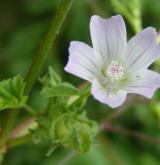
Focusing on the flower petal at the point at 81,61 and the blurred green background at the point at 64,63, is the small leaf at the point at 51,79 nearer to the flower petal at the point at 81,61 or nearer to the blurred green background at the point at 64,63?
the flower petal at the point at 81,61

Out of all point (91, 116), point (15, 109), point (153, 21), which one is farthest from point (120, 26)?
point (153, 21)

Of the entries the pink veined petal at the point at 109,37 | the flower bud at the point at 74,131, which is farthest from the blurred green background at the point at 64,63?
the flower bud at the point at 74,131

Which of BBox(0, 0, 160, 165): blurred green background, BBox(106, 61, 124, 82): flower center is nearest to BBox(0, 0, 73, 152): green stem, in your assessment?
BBox(106, 61, 124, 82): flower center

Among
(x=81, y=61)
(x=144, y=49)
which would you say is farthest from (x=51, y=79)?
(x=144, y=49)

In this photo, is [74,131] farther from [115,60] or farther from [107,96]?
[115,60]

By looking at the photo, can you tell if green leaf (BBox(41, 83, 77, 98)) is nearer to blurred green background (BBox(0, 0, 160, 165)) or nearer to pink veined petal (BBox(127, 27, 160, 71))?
pink veined petal (BBox(127, 27, 160, 71))

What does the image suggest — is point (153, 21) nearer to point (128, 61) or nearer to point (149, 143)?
point (149, 143)

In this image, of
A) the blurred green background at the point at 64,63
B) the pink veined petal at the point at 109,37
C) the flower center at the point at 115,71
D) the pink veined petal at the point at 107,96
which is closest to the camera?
the pink veined petal at the point at 107,96
